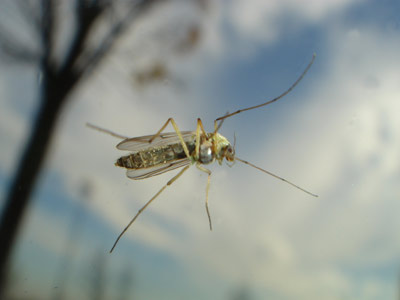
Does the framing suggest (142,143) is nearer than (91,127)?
Yes

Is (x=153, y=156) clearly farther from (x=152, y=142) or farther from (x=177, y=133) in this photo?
(x=177, y=133)

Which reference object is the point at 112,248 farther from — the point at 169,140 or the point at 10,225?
the point at 10,225

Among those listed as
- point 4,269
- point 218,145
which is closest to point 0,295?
point 4,269

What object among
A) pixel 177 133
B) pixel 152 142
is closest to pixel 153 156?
pixel 152 142
